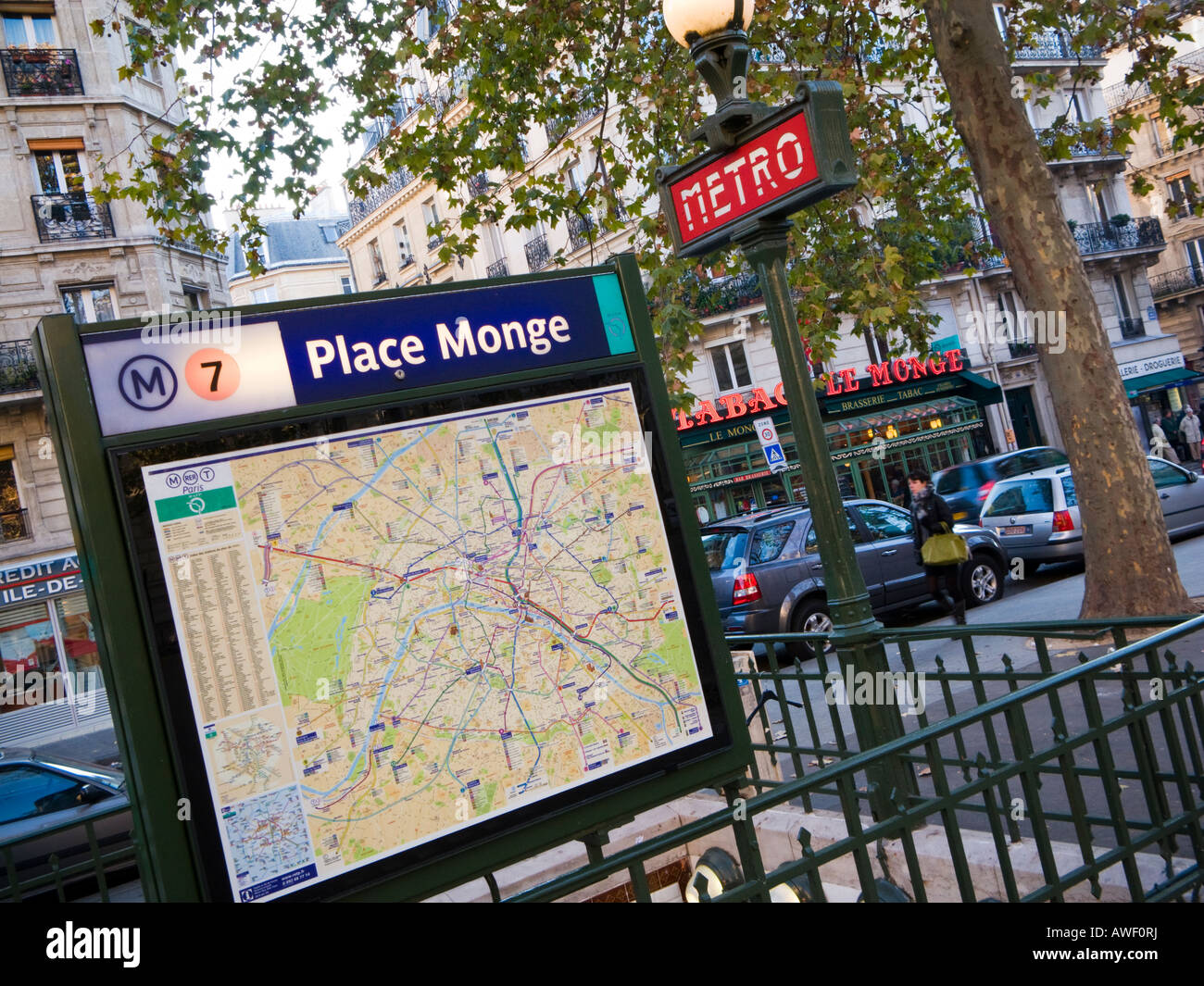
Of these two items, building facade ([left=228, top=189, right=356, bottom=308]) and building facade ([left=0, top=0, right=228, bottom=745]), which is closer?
building facade ([left=0, top=0, right=228, bottom=745])

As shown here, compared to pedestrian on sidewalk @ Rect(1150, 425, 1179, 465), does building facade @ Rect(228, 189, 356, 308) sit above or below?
above

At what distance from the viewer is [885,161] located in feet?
33.2

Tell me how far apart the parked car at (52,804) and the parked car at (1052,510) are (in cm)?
1128

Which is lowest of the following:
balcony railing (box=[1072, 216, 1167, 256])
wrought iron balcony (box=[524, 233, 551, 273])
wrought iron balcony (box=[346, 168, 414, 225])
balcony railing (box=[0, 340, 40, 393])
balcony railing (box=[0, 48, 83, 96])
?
balcony railing (box=[1072, 216, 1167, 256])

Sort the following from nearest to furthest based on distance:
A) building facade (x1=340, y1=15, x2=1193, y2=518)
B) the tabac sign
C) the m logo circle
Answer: the m logo circle, the tabac sign, building facade (x1=340, y1=15, x2=1193, y2=518)

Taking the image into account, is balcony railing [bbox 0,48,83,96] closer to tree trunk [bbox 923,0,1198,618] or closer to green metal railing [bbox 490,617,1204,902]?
tree trunk [bbox 923,0,1198,618]

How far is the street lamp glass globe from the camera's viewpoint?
442cm

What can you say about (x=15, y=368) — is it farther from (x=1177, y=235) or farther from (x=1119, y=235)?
(x=1177, y=235)

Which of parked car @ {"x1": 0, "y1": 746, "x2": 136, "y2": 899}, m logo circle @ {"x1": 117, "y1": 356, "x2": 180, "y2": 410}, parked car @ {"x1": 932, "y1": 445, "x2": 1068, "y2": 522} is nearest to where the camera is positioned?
m logo circle @ {"x1": 117, "y1": 356, "x2": 180, "y2": 410}

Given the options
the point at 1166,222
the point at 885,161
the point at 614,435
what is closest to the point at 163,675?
the point at 614,435

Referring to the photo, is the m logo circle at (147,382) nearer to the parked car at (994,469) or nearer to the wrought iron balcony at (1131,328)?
the parked car at (994,469)

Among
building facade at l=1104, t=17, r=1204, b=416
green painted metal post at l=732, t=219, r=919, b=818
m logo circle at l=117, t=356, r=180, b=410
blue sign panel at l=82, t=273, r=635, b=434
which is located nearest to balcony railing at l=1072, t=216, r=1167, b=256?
building facade at l=1104, t=17, r=1204, b=416

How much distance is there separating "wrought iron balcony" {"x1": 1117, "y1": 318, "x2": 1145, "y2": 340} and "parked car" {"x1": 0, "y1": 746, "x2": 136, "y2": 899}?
3453 cm

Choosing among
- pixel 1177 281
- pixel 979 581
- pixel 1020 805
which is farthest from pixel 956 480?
pixel 1177 281
